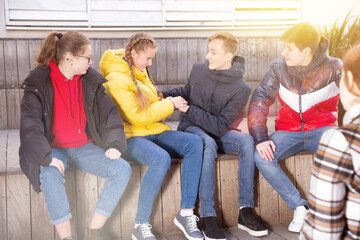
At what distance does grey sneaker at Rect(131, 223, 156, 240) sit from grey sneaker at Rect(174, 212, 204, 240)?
184mm

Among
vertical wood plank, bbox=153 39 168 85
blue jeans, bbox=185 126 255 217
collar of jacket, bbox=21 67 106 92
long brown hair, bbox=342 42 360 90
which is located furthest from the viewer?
vertical wood plank, bbox=153 39 168 85

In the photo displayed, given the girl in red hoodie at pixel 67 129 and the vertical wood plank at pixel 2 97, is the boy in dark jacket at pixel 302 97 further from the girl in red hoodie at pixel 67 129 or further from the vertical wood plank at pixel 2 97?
the vertical wood plank at pixel 2 97

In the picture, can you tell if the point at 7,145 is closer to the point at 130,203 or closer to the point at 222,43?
the point at 130,203

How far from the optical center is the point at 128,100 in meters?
2.41

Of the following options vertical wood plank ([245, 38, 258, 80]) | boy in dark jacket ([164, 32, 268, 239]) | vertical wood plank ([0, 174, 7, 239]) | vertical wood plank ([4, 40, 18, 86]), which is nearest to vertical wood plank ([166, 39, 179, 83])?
vertical wood plank ([245, 38, 258, 80])

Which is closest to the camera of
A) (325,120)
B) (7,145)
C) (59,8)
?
(325,120)

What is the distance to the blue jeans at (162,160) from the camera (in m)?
2.27

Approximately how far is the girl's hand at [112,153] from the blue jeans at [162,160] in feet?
0.54

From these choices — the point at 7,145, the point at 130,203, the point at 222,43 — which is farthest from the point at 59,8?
the point at 130,203

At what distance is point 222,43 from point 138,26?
2.81 m

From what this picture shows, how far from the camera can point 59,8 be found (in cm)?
504

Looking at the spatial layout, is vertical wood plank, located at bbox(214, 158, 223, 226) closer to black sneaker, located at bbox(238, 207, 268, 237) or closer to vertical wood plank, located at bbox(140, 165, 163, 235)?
black sneaker, located at bbox(238, 207, 268, 237)

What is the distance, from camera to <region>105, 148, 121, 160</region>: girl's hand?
221cm

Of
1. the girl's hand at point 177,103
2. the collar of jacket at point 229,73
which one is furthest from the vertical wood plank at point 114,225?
the collar of jacket at point 229,73
